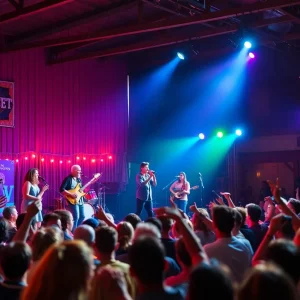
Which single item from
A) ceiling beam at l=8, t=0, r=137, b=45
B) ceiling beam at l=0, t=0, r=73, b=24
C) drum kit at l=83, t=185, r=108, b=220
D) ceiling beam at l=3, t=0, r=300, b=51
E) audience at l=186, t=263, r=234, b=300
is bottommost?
drum kit at l=83, t=185, r=108, b=220

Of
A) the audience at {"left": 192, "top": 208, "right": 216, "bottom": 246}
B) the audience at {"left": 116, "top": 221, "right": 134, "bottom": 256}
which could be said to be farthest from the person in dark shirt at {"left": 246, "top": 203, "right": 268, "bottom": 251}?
the audience at {"left": 116, "top": 221, "right": 134, "bottom": 256}

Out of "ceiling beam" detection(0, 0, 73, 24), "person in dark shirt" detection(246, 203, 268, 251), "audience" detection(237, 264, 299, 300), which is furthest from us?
"ceiling beam" detection(0, 0, 73, 24)

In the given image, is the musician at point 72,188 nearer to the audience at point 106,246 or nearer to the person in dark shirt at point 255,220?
the person in dark shirt at point 255,220

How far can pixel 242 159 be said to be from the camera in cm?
1983

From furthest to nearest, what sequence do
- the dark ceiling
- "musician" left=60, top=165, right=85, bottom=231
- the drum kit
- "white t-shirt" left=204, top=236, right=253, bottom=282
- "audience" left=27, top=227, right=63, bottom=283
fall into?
the drum kit < "musician" left=60, top=165, right=85, bottom=231 < the dark ceiling < "white t-shirt" left=204, top=236, right=253, bottom=282 < "audience" left=27, top=227, right=63, bottom=283

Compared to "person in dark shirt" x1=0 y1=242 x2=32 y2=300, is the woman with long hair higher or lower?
higher

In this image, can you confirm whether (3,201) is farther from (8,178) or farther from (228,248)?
(228,248)

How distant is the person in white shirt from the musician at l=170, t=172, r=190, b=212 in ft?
32.5

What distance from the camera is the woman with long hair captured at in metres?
2.15

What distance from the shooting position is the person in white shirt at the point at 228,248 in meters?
4.23

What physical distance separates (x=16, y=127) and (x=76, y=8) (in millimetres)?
3488

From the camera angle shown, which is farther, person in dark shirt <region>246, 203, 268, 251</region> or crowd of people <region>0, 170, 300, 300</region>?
person in dark shirt <region>246, 203, 268, 251</region>

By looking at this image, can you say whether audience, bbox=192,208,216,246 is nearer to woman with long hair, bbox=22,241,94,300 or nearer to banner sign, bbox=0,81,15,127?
woman with long hair, bbox=22,241,94,300

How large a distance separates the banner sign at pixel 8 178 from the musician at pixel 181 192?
162 inches
